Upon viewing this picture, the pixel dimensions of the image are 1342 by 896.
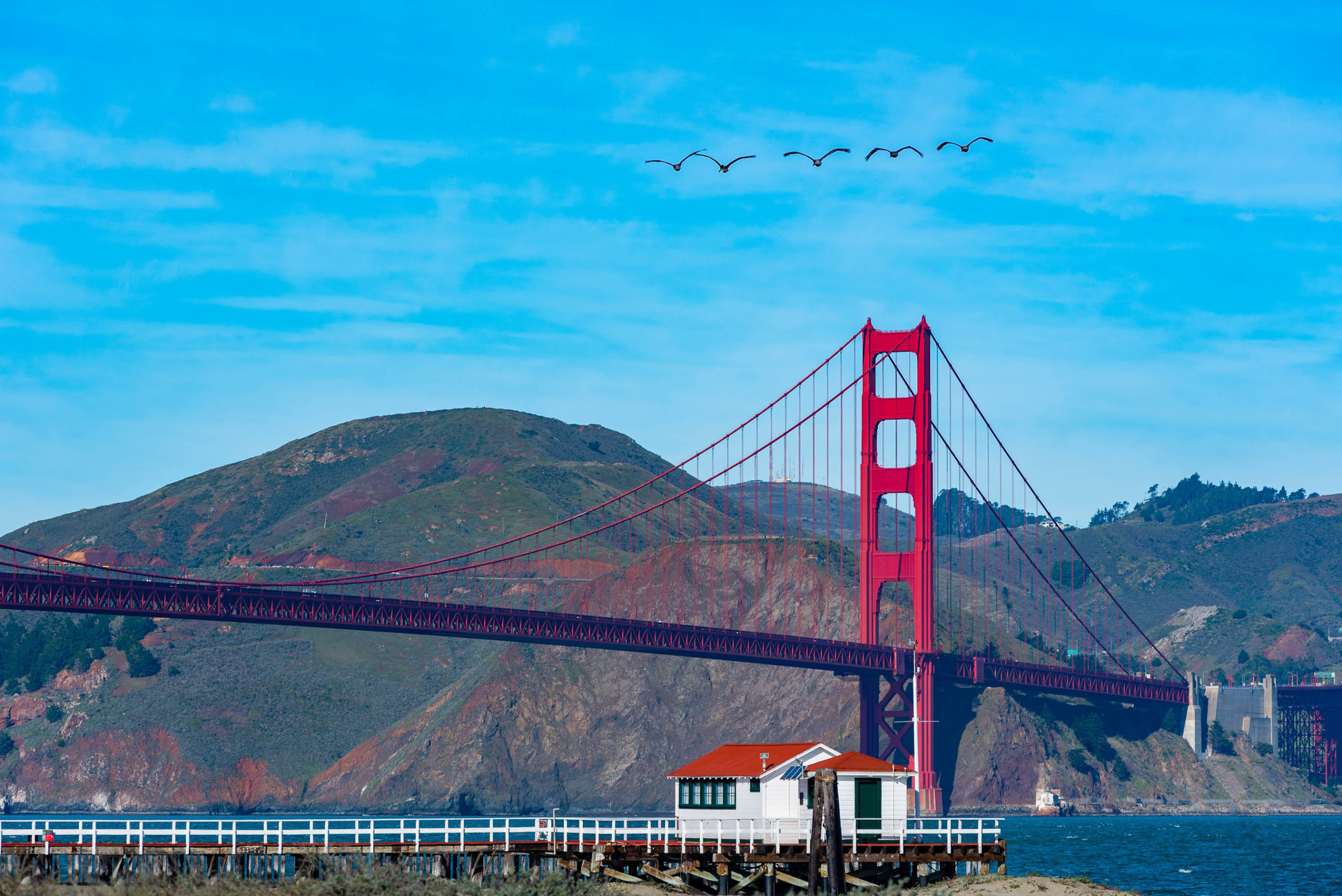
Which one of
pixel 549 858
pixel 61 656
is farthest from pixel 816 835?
pixel 61 656

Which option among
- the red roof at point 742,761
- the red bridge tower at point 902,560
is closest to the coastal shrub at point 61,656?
the red bridge tower at point 902,560

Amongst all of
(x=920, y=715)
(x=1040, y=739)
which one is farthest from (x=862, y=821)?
(x=1040, y=739)

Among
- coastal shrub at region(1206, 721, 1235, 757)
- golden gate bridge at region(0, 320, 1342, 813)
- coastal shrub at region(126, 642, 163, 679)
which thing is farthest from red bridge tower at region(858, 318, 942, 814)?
coastal shrub at region(126, 642, 163, 679)

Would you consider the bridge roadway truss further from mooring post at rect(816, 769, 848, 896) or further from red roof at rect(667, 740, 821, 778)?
mooring post at rect(816, 769, 848, 896)

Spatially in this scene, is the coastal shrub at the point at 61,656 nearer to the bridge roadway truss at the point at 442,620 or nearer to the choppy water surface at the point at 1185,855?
the bridge roadway truss at the point at 442,620

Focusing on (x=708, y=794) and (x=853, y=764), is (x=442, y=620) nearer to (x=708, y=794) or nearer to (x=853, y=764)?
(x=708, y=794)

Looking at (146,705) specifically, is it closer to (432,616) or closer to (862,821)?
(432,616)
